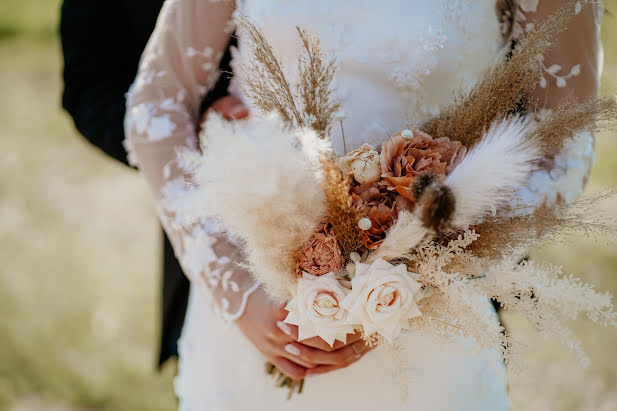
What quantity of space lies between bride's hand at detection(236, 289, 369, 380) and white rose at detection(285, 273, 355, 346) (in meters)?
0.19

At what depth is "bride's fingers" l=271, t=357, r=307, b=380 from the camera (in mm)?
1248

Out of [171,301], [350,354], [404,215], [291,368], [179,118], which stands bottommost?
[171,301]

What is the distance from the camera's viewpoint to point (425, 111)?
4.32ft

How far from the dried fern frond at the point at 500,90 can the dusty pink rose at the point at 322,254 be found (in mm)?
319

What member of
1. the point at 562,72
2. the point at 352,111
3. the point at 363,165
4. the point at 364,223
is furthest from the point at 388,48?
the point at 364,223

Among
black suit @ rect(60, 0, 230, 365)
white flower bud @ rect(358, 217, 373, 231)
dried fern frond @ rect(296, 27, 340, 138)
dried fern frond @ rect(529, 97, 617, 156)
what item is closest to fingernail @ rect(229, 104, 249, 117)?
black suit @ rect(60, 0, 230, 365)

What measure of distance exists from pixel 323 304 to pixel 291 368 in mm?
387

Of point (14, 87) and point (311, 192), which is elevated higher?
point (311, 192)

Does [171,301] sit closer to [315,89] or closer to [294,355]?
[294,355]

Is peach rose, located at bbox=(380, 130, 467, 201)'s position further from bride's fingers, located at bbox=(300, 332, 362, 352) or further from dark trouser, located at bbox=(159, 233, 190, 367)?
dark trouser, located at bbox=(159, 233, 190, 367)

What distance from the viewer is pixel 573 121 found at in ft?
2.97

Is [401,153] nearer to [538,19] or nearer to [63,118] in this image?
[538,19]

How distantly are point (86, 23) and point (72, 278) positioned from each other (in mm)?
2539

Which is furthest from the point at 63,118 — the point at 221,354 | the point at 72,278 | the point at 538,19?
the point at 538,19
